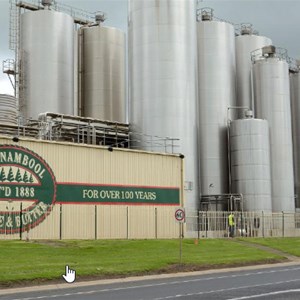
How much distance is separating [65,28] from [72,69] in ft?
12.6

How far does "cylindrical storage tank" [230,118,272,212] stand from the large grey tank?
299 centimetres

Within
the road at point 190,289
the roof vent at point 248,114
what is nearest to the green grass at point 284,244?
the roof vent at point 248,114

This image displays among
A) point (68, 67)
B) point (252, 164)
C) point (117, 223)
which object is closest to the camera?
point (117, 223)

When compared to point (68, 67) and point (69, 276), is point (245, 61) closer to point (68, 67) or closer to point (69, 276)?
point (68, 67)

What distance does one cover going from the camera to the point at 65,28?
58.8 metres

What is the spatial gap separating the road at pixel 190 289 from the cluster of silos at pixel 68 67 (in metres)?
34.3

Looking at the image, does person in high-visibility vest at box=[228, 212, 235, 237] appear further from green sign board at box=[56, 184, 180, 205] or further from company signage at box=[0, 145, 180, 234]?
company signage at box=[0, 145, 180, 234]

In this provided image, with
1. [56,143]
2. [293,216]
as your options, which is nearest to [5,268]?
[56,143]

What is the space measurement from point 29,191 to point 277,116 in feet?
93.1

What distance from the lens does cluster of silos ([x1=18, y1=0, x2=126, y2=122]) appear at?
56.6 m

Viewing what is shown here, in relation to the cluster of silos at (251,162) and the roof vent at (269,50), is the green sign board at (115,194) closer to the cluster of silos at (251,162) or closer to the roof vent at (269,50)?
the cluster of silos at (251,162)

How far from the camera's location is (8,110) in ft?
155

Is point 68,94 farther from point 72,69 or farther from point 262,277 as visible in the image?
point 262,277

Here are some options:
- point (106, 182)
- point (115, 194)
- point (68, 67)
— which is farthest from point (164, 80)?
point (115, 194)
